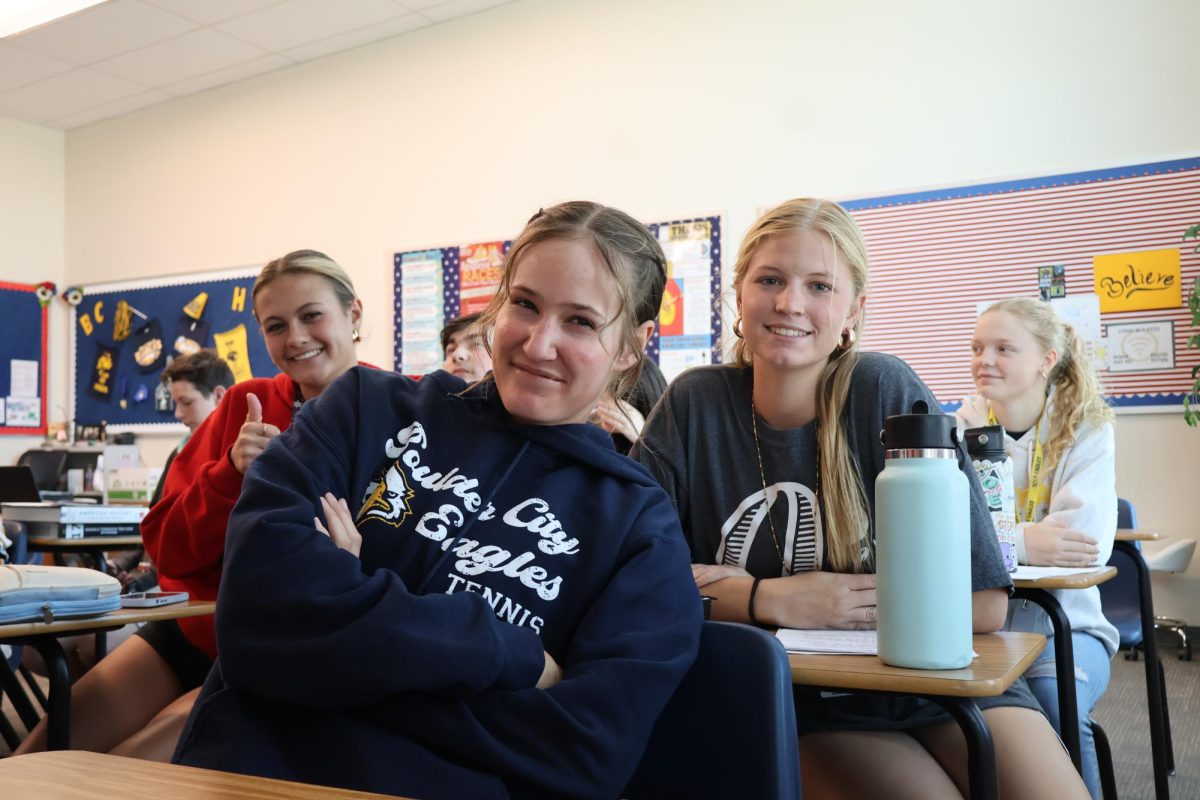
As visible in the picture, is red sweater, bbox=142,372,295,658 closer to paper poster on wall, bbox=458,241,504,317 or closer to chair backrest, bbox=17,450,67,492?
paper poster on wall, bbox=458,241,504,317

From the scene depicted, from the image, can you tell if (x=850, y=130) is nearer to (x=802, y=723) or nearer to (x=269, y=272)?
(x=269, y=272)

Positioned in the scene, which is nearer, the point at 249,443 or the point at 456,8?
the point at 249,443

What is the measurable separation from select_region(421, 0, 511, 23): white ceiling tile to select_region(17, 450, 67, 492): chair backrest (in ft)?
11.4

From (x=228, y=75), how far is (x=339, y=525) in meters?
6.20

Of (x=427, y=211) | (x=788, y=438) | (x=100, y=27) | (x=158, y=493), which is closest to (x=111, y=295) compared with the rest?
(x=100, y=27)

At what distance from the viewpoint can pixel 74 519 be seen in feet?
10.8

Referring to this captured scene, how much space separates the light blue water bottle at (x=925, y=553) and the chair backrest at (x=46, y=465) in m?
6.19

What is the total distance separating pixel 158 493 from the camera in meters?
3.39

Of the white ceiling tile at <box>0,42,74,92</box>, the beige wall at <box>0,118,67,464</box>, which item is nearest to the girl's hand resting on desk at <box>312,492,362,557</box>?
the white ceiling tile at <box>0,42,74,92</box>

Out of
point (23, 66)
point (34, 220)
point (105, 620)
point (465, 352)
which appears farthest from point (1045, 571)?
point (34, 220)

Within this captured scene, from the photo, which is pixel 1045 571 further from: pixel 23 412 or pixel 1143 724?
pixel 23 412

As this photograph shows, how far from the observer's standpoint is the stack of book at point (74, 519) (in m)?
3.29

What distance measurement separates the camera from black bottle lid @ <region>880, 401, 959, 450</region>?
Answer: 113 cm

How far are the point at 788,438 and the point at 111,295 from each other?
675cm
